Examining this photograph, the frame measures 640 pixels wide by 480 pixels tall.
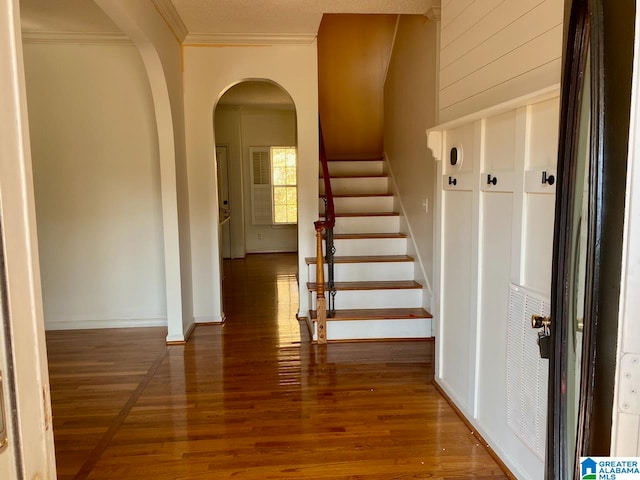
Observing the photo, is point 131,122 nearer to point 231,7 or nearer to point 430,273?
point 231,7

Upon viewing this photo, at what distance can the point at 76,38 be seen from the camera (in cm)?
402

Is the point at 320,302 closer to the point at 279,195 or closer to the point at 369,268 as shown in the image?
the point at 369,268

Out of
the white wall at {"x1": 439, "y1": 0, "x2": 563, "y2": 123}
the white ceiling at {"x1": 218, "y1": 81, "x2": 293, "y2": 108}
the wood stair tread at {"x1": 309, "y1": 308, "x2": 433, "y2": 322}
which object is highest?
the white ceiling at {"x1": 218, "y1": 81, "x2": 293, "y2": 108}

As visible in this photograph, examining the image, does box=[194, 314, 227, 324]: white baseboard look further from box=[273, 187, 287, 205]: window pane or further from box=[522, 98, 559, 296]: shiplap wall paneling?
box=[273, 187, 287, 205]: window pane

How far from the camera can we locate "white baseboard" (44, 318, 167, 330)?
4406 mm

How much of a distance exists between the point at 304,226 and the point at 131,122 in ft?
6.21


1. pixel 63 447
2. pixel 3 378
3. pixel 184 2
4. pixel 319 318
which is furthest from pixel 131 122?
pixel 3 378

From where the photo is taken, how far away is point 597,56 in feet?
2.37

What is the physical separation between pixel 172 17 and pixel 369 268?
2765mm

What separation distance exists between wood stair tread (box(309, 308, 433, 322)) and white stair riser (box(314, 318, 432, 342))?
0.03 metres

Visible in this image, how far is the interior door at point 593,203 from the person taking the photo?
0.67 metres

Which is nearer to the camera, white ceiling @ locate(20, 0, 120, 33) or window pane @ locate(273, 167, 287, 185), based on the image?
white ceiling @ locate(20, 0, 120, 33)

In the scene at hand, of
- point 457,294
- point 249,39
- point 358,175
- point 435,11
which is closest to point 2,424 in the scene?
point 457,294

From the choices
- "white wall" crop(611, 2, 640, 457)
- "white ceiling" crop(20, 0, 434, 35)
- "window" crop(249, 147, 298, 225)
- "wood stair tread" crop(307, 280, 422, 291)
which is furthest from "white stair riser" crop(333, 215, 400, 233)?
"white wall" crop(611, 2, 640, 457)
